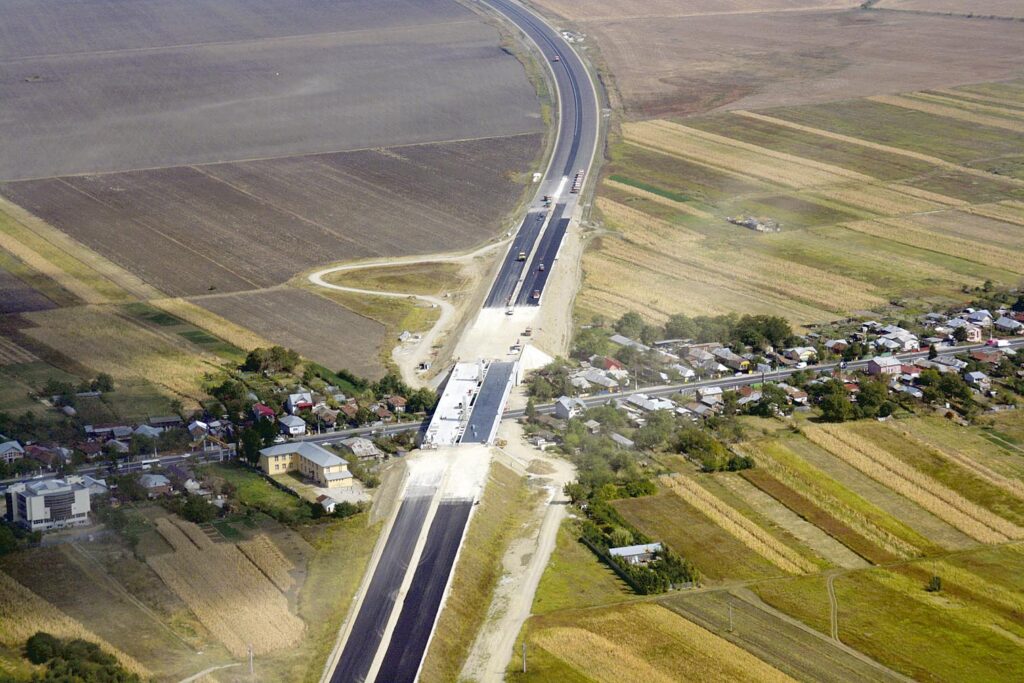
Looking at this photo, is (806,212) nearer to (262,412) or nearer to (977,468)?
(977,468)

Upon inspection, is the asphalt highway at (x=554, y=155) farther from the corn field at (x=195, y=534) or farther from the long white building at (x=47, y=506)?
the long white building at (x=47, y=506)

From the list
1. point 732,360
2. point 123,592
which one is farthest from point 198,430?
point 732,360

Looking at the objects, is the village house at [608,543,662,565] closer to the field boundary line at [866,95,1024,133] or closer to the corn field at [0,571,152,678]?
the corn field at [0,571,152,678]

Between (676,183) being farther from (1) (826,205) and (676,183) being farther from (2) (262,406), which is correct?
(2) (262,406)

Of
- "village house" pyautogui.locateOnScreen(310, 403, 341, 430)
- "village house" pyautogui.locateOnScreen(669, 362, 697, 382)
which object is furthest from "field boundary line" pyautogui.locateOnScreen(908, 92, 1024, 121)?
"village house" pyautogui.locateOnScreen(310, 403, 341, 430)

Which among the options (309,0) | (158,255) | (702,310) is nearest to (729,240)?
(702,310)

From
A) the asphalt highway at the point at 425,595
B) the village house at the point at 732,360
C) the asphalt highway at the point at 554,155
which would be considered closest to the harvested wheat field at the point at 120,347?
the asphalt highway at the point at 554,155
